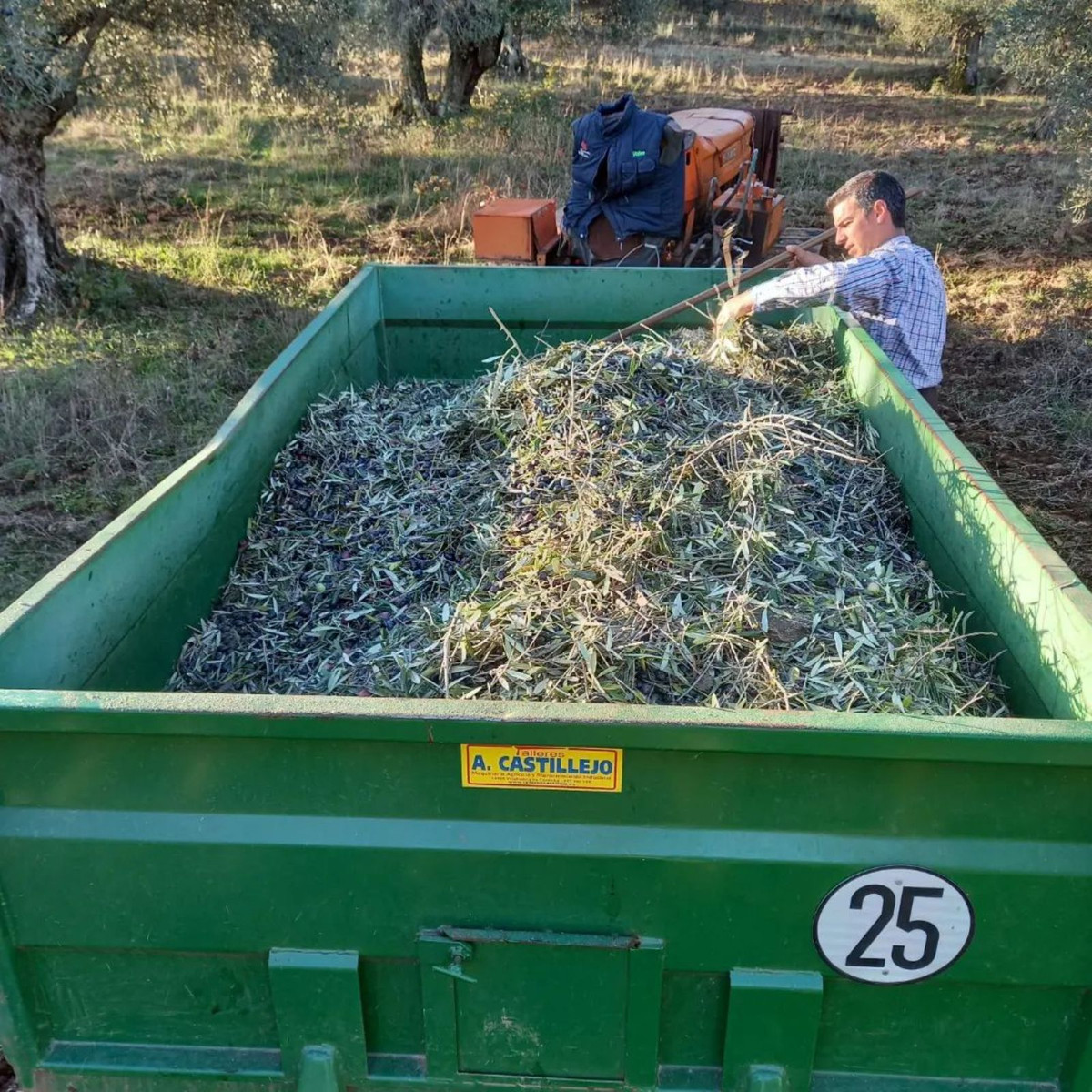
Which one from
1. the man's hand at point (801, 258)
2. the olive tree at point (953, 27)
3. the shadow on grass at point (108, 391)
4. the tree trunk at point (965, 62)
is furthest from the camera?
the tree trunk at point (965, 62)

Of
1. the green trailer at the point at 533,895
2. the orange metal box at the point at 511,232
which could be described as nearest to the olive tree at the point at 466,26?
the orange metal box at the point at 511,232

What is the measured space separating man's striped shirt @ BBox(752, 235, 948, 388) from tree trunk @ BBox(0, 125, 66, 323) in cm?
593

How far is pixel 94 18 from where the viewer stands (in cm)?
744

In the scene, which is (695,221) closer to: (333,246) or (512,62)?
(333,246)

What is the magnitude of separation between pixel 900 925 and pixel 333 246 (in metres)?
9.12

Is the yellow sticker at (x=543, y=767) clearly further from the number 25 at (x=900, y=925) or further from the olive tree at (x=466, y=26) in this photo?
the olive tree at (x=466, y=26)

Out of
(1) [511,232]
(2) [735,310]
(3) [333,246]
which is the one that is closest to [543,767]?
(2) [735,310]

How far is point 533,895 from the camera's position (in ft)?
5.54

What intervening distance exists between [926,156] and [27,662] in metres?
15.3

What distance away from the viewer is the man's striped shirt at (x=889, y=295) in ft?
13.2

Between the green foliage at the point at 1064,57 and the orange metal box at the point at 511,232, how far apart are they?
5405mm

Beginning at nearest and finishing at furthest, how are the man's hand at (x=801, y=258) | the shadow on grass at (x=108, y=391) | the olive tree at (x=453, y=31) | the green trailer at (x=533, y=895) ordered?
the green trailer at (x=533, y=895)
the man's hand at (x=801, y=258)
the shadow on grass at (x=108, y=391)
the olive tree at (x=453, y=31)

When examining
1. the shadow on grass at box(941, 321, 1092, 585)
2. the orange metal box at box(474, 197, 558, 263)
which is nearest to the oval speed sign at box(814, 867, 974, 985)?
the shadow on grass at box(941, 321, 1092, 585)

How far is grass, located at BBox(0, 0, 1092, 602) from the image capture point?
5836 millimetres
